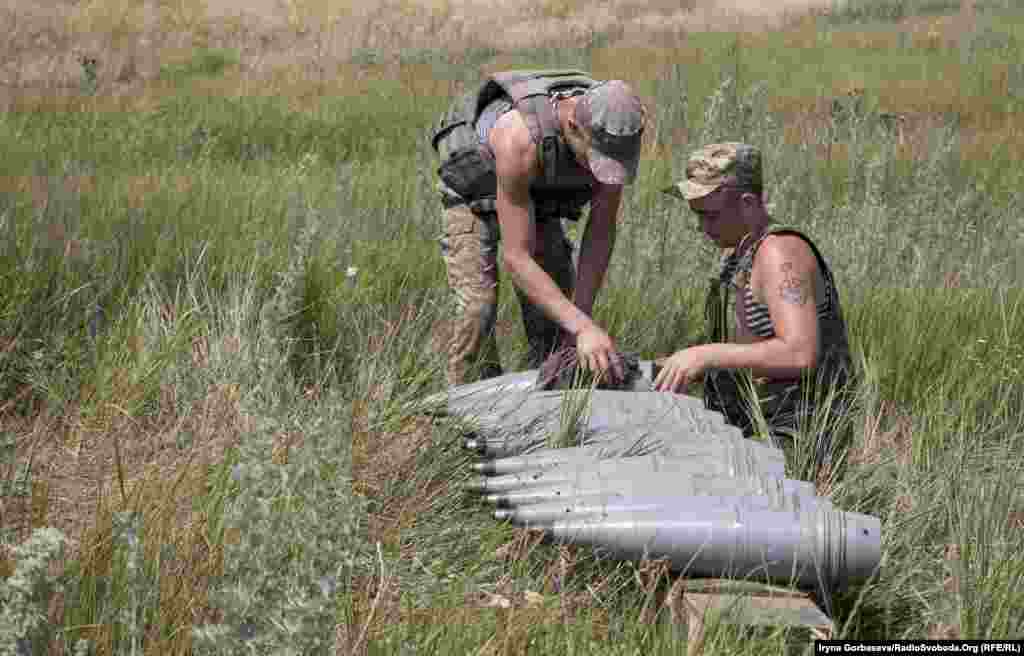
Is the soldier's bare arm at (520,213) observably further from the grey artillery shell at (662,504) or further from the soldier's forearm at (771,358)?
the grey artillery shell at (662,504)

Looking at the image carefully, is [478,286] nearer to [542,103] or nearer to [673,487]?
[542,103]

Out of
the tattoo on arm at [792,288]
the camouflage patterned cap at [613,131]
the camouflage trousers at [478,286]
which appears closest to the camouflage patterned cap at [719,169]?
the camouflage patterned cap at [613,131]

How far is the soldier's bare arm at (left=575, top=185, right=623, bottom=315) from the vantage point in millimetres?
4156

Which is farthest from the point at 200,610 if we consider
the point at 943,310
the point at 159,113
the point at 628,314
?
the point at 159,113

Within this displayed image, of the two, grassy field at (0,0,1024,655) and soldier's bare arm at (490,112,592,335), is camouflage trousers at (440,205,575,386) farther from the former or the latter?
soldier's bare arm at (490,112,592,335)

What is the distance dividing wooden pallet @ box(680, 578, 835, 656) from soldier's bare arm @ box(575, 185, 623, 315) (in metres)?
1.48

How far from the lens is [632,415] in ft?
11.3

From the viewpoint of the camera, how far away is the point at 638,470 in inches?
124

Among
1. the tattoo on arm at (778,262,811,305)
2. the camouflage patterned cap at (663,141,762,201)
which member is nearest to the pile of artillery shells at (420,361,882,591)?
the tattoo on arm at (778,262,811,305)

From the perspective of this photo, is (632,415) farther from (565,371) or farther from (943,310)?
(943,310)

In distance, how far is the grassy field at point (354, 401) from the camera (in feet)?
7.82

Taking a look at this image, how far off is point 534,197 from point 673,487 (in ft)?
4.47

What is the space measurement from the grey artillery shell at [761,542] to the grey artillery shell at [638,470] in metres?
0.23

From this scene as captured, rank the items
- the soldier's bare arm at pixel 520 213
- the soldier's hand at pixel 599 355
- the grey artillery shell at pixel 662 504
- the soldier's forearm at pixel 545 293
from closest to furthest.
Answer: the grey artillery shell at pixel 662 504
the soldier's hand at pixel 599 355
the soldier's forearm at pixel 545 293
the soldier's bare arm at pixel 520 213
